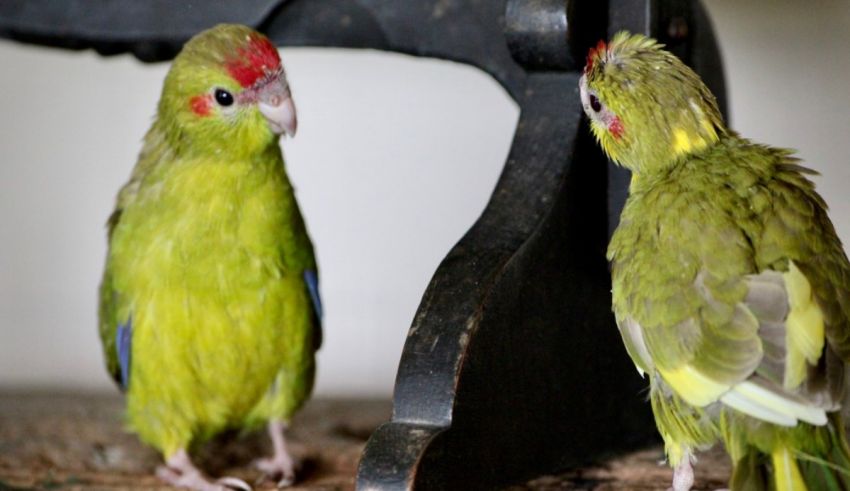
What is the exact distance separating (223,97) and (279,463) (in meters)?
0.42

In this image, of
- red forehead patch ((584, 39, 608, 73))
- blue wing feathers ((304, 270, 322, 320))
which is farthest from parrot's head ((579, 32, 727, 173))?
blue wing feathers ((304, 270, 322, 320))

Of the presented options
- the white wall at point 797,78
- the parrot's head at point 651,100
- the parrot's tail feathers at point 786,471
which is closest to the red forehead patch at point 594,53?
the parrot's head at point 651,100

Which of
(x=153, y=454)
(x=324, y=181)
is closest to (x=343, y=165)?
(x=324, y=181)

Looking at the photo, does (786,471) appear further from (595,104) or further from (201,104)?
(201,104)

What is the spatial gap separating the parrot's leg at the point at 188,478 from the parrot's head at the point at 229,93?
359mm

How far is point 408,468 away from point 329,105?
1.55 meters

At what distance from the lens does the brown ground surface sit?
128 centimetres

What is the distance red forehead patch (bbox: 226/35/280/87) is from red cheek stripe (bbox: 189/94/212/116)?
0.05 metres

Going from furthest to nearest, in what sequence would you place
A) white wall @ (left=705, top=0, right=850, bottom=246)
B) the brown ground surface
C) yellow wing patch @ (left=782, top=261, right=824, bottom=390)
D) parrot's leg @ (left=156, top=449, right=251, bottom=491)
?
white wall @ (left=705, top=0, right=850, bottom=246), parrot's leg @ (left=156, top=449, right=251, bottom=491), the brown ground surface, yellow wing patch @ (left=782, top=261, right=824, bottom=390)

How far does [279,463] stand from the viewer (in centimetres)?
144

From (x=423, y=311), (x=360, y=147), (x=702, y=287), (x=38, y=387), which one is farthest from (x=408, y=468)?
(x=38, y=387)

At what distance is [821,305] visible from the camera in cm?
98

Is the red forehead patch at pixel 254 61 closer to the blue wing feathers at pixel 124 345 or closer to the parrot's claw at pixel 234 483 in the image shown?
the blue wing feathers at pixel 124 345

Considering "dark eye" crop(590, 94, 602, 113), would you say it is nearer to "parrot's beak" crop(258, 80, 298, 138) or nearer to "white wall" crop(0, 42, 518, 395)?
"parrot's beak" crop(258, 80, 298, 138)
